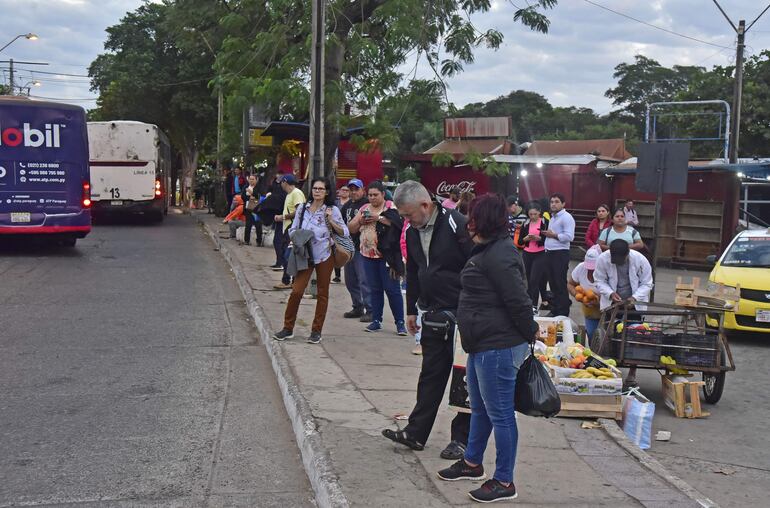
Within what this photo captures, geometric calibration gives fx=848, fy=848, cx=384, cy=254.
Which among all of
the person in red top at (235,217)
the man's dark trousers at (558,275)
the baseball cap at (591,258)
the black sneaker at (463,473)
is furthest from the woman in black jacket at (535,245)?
the person in red top at (235,217)

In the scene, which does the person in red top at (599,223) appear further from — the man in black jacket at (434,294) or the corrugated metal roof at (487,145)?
the corrugated metal roof at (487,145)

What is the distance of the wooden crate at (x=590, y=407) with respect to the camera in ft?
22.4

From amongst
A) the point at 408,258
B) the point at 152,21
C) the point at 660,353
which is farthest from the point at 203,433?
the point at 152,21

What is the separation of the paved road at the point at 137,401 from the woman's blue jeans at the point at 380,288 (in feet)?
5.02

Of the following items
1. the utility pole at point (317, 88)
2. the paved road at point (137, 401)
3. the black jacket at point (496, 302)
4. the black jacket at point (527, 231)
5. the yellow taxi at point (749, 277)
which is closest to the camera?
the black jacket at point (496, 302)

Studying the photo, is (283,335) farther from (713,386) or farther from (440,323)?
(713,386)

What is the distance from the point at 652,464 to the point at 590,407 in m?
1.29

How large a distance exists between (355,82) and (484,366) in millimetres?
13480

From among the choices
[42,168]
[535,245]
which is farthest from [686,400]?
[42,168]

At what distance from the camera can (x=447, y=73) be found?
15.7 metres

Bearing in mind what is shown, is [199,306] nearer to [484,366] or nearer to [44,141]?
[44,141]

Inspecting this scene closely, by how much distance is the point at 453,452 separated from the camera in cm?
538

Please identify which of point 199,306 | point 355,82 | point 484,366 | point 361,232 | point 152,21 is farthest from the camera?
point 152,21

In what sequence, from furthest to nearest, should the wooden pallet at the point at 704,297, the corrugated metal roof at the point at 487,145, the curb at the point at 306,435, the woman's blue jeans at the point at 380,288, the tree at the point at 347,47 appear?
the corrugated metal roof at the point at 487,145 → the tree at the point at 347,47 → the woman's blue jeans at the point at 380,288 → the wooden pallet at the point at 704,297 → the curb at the point at 306,435
